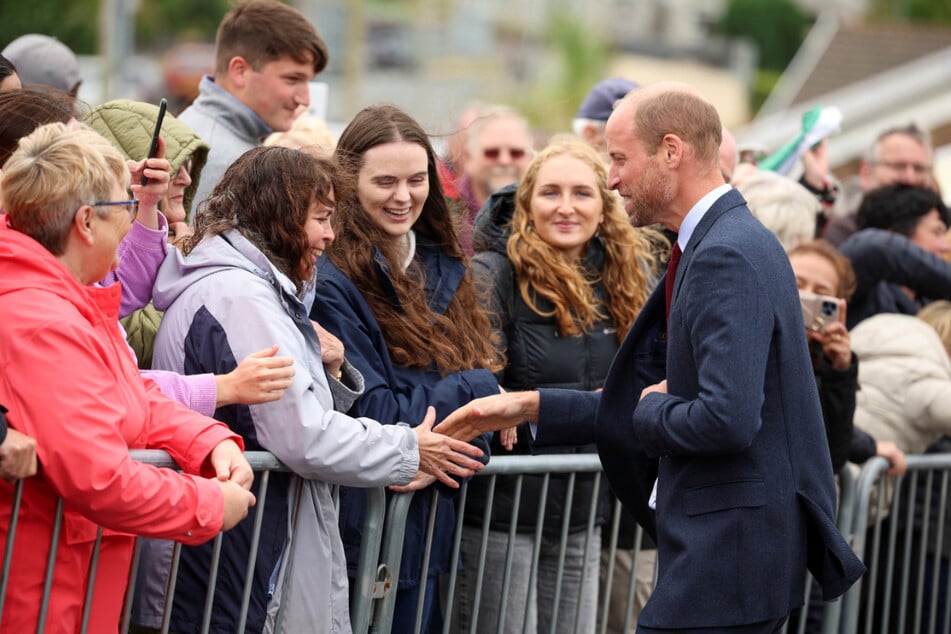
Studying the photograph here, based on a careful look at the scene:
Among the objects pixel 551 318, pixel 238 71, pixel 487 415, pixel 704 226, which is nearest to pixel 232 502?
pixel 487 415

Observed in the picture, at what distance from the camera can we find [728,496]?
3828 millimetres

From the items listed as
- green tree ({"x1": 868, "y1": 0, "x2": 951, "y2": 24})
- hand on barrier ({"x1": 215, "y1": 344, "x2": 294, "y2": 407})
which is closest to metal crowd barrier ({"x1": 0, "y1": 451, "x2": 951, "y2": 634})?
hand on barrier ({"x1": 215, "y1": 344, "x2": 294, "y2": 407})

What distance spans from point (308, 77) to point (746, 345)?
117 inches

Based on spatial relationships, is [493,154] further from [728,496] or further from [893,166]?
[728,496]

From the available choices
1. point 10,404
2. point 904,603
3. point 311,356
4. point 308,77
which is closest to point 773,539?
point 311,356

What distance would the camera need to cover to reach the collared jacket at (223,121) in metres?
5.68

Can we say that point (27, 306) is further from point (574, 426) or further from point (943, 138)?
point (943, 138)

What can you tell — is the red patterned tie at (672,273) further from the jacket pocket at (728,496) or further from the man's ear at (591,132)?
the man's ear at (591,132)

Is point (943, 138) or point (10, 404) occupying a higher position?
point (943, 138)

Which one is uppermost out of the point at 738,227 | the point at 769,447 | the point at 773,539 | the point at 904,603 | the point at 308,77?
the point at 308,77

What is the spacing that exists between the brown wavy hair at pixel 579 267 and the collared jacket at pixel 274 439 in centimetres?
125

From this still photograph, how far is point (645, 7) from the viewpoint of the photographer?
7000cm

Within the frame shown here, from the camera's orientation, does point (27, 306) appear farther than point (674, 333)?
No

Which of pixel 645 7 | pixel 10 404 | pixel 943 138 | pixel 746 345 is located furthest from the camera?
pixel 645 7
